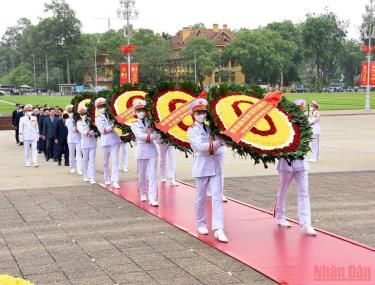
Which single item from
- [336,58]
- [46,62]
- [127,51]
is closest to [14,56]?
[46,62]

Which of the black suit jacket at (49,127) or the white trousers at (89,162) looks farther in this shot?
the black suit jacket at (49,127)

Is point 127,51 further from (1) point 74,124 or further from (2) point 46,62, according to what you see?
(2) point 46,62

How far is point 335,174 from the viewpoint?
41.7 feet

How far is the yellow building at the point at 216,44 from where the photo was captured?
84.5 metres

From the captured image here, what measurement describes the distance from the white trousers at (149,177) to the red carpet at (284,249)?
0.40m

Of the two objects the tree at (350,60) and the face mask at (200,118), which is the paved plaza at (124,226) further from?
the tree at (350,60)

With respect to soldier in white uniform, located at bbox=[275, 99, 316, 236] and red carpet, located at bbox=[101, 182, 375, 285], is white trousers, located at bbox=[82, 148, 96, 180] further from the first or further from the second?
soldier in white uniform, located at bbox=[275, 99, 316, 236]

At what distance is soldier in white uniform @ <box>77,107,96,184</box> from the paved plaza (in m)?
0.28

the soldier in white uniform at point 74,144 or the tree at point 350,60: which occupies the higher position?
the tree at point 350,60

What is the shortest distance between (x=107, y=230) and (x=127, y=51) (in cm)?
2775

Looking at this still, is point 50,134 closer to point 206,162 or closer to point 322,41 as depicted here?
point 206,162

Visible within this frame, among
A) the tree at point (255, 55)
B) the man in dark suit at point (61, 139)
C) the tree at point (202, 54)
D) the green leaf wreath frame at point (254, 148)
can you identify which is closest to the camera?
the green leaf wreath frame at point (254, 148)

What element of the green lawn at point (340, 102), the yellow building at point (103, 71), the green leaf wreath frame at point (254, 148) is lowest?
the green lawn at point (340, 102)

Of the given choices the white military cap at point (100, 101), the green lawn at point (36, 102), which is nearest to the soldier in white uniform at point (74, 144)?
the white military cap at point (100, 101)
